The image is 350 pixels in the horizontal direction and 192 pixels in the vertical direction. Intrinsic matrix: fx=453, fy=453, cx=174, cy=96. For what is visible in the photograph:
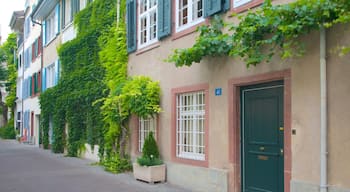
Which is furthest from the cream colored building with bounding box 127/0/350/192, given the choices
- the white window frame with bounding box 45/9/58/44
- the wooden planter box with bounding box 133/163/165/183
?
the white window frame with bounding box 45/9/58/44

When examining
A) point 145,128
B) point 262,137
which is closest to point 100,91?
point 145,128

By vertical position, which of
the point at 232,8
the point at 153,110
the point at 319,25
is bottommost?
the point at 153,110

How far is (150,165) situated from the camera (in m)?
11.6

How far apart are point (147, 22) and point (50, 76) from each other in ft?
48.8

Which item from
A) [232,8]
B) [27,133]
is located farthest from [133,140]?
[27,133]

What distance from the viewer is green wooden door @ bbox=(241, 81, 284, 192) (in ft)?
26.3

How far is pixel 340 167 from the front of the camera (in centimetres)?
655

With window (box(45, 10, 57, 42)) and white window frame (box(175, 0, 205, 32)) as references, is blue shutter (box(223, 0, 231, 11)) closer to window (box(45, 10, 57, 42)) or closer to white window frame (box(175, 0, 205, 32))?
white window frame (box(175, 0, 205, 32))

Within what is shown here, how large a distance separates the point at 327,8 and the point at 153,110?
6.74 m

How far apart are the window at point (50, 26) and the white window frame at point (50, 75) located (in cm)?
168

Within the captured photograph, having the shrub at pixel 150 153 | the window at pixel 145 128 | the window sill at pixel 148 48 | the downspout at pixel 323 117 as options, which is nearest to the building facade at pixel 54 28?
the window at pixel 145 128

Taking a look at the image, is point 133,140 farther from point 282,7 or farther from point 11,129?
point 11,129

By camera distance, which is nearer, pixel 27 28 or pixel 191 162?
pixel 191 162

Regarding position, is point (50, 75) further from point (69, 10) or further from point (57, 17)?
point (69, 10)
